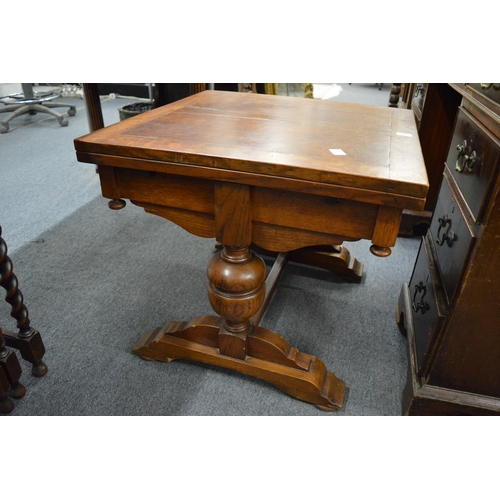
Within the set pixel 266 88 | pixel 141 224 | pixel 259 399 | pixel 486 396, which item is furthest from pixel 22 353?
pixel 266 88

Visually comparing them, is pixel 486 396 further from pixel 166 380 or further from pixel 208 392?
pixel 166 380

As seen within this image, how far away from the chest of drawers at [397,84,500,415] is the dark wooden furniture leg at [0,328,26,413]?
44.6 inches

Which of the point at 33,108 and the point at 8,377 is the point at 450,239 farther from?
the point at 33,108

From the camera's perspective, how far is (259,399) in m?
1.23

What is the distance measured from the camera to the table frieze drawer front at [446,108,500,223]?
88 cm

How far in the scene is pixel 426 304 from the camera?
116cm

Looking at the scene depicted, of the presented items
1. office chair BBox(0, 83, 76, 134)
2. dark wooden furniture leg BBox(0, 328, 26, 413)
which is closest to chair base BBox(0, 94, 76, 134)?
office chair BBox(0, 83, 76, 134)

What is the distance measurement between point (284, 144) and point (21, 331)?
98cm

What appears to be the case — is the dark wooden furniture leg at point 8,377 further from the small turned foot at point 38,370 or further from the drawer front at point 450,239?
the drawer front at point 450,239

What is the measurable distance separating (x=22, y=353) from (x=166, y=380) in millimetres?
457

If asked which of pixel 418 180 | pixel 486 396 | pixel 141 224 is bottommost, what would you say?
pixel 141 224

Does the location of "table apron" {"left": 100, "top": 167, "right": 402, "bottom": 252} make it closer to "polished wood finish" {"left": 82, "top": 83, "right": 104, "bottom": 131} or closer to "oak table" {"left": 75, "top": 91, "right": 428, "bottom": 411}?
"oak table" {"left": 75, "top": 91, "right": 428, "bottom": 411}

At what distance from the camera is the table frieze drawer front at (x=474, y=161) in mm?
876

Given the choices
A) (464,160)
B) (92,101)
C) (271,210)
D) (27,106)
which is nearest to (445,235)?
(464,160)
